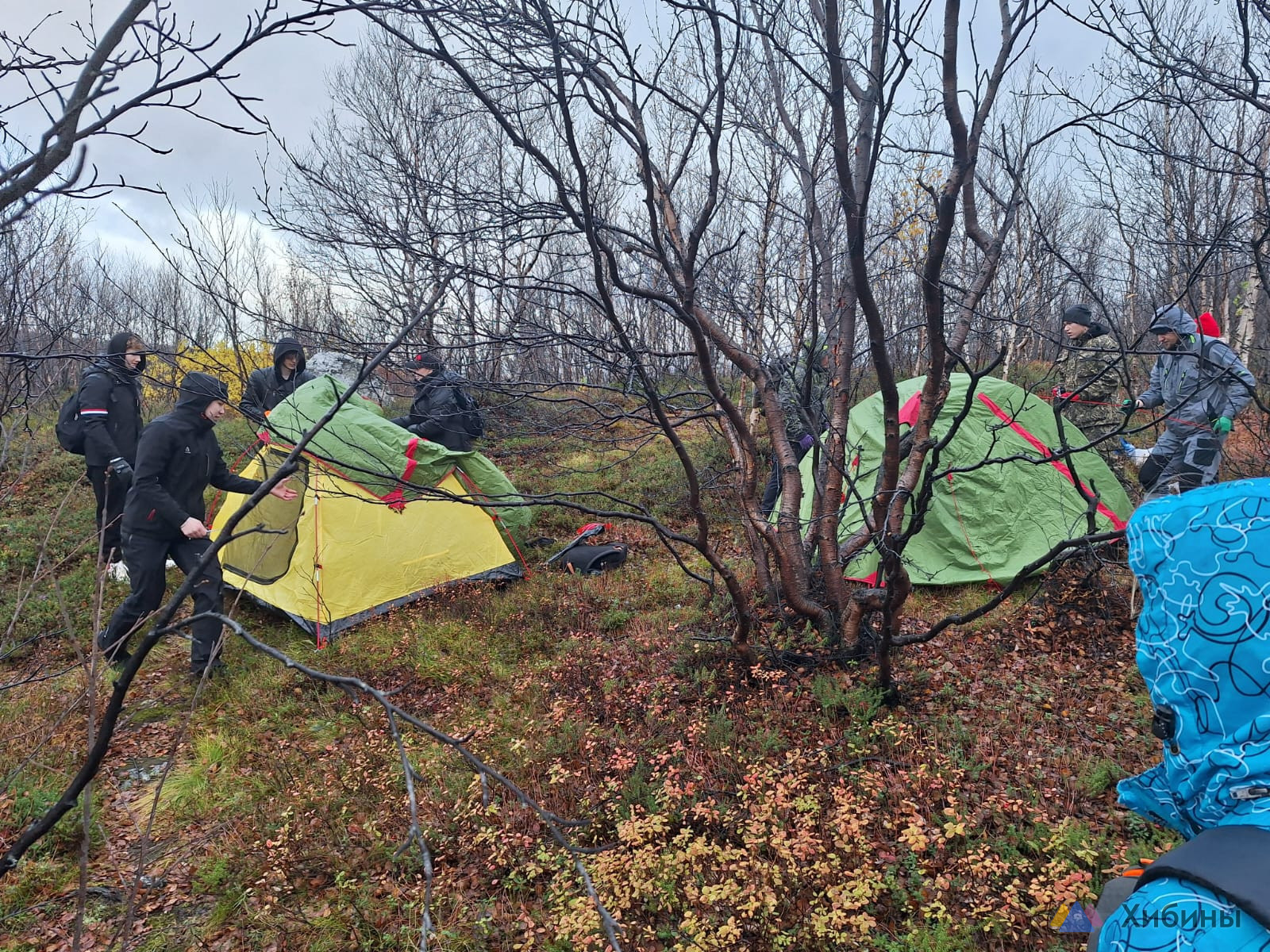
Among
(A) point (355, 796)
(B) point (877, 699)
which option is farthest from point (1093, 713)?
(A) point (355, 796)

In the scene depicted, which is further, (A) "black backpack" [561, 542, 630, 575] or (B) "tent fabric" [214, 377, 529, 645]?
(A) "black backpack" [561, 542, 630, 575]

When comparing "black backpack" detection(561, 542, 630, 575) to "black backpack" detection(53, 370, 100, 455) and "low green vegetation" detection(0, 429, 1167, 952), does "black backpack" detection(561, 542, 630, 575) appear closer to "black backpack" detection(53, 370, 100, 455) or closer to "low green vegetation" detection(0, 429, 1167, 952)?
"low green vegetation" detection(0, 429, 1167, 952)

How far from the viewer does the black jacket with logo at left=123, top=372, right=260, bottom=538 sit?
457cm

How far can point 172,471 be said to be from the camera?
4734 millimetres

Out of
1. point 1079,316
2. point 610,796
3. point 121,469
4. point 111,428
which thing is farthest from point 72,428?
point 1079,316

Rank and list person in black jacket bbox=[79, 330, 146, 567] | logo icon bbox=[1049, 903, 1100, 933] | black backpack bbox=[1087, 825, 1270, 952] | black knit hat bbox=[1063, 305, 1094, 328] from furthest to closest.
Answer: person in black jacket bbox=[79, 330, 146, 567], black knit hat bbox=[1063, 305, 1094, 328], logo icon bbox=[1049, 903, 1100, 933], black backpack bbox=[1087, 825, 1270, 952]

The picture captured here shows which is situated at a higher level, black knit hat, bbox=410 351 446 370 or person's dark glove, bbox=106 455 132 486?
black knit hat, bbox=410 351 446 370

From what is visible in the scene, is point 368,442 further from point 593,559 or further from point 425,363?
point 425,363

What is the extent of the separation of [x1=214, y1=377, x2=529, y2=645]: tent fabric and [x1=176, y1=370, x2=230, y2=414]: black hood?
59 cm

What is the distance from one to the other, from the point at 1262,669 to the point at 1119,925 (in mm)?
462

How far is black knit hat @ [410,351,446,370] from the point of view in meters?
2.66

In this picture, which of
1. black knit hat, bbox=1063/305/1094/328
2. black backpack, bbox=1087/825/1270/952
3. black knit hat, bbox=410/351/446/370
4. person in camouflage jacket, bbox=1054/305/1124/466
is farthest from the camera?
person in camouflage jacket, bbox=1054/305/1124/466

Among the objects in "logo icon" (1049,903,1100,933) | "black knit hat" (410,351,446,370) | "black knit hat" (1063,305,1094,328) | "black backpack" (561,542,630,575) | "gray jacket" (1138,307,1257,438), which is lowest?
"logo icon" (1049,903,1100,933)

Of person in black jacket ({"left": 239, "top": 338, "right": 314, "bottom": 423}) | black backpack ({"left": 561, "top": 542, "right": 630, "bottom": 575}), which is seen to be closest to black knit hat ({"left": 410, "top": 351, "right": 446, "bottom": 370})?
person in black jacket ({"left": 239, "top": 338, "right": 314, "bottom": 423})
